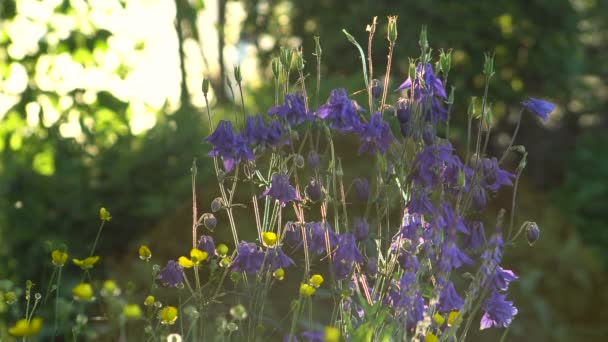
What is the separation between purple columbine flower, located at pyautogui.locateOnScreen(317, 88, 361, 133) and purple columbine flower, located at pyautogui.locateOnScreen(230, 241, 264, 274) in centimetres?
39

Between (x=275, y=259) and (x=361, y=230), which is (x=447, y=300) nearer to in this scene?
(x=361, y=230)

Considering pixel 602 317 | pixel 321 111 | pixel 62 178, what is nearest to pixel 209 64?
pixel 62 178

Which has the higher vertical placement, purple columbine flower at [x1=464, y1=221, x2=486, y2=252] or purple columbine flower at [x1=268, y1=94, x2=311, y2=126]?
purple columbine flower at [x1=268, y1=94, x2=311, y2=126]

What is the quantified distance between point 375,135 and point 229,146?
0.36m

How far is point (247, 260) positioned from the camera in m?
2.40

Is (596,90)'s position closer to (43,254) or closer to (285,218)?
(285,218)

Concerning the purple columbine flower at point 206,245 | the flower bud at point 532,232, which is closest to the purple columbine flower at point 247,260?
the purple columbine flower at point 206,245

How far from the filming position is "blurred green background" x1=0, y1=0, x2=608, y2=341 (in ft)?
16.5

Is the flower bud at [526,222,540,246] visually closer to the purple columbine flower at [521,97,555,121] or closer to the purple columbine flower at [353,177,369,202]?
the purple columbine flower at [521,97,555,121]

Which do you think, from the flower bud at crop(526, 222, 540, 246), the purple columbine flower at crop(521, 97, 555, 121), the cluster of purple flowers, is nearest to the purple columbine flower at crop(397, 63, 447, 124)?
the cluster of purple flowers

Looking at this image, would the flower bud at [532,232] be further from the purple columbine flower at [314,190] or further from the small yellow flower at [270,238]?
the small yellow flower at [270,238]

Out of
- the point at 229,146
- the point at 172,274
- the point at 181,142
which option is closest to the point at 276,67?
the point at 229,146

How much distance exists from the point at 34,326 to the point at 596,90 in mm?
7119

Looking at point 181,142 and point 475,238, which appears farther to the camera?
point 181,142
